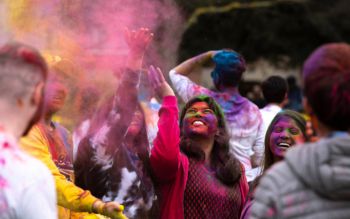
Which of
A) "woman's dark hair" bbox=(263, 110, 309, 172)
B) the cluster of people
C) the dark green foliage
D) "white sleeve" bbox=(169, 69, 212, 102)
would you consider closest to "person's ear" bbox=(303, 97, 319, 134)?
the cluster of people

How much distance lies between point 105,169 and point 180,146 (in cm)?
52

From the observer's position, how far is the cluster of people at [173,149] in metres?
3.26

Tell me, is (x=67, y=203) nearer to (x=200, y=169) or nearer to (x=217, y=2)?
(x=200, y=169)

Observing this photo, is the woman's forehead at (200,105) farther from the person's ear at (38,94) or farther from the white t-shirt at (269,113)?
the person's ear at (38,94)

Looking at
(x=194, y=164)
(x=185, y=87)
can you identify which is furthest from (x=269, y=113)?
(x=194, y=164)

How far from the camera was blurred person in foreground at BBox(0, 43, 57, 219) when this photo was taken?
3436mm

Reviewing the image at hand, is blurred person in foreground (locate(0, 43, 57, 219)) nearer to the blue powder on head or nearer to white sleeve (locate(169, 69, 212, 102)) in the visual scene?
white sleeve (locate(169, 69, 212, 102))

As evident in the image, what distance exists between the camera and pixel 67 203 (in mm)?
4703

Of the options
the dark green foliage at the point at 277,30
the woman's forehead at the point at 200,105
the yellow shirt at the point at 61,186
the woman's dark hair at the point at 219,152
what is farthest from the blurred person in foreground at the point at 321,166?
the dark green foliage at the point at 277,30

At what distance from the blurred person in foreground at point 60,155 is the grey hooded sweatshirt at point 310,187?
1310mm

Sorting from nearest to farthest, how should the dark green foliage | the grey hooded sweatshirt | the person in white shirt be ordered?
1. the grey hooded sweatshirt
2. the person in white shirt
3. the dark green foliage

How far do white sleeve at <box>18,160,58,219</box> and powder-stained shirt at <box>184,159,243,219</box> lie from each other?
6.99ft

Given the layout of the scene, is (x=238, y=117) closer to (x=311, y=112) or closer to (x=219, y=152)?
(x=219, y=152)

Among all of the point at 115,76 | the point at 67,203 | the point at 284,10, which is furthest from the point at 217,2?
the point at 67,203
